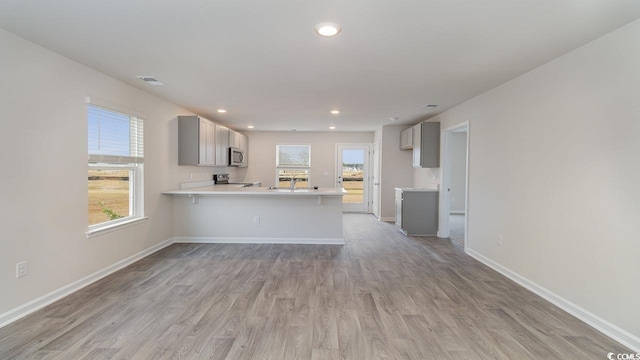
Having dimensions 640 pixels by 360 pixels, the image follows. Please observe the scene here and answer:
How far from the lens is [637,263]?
213 centimetres

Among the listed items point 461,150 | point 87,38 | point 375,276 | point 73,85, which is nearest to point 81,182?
point 73,85

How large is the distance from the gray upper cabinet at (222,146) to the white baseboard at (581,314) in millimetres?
5062

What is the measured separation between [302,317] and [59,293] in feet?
7.83

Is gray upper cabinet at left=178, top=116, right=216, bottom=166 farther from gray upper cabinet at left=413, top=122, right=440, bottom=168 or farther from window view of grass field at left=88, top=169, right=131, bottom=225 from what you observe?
gray upper cabinet at left=413, top=122, right=440, bottom=168

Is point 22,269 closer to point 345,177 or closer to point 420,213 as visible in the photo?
point 420,213

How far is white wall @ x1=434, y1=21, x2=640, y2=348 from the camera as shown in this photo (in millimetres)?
2197

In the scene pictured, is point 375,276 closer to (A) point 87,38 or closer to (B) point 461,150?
(A) point 87,38

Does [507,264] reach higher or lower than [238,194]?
lower

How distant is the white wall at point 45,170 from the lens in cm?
241

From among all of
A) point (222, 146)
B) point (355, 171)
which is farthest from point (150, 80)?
point (355, 171)

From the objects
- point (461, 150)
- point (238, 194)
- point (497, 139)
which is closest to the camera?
point (497, 139)

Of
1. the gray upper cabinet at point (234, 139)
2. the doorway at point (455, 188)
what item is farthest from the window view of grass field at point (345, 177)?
the doorway at point (455, 188)

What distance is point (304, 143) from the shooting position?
812cm

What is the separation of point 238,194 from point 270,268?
61.1 inches
